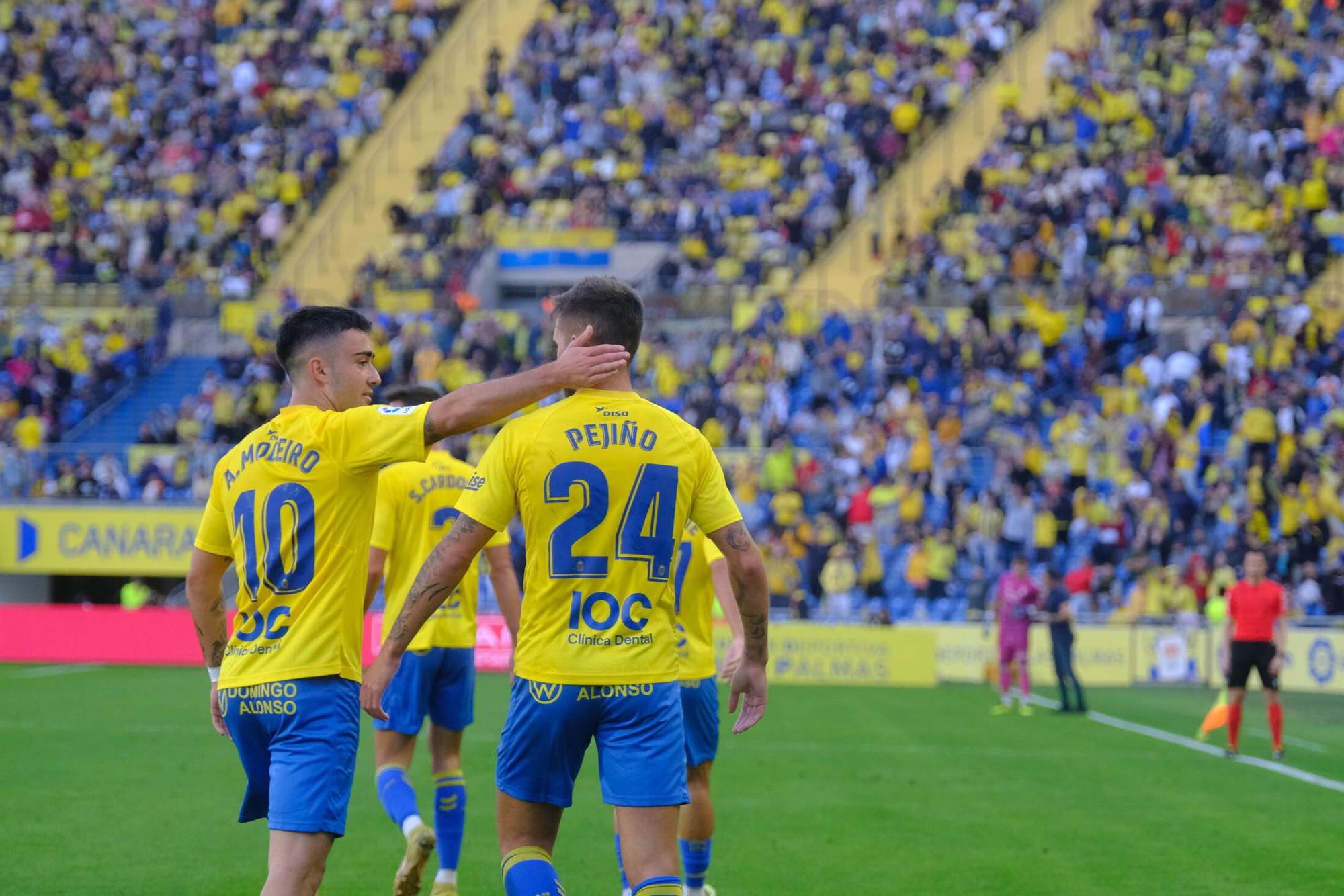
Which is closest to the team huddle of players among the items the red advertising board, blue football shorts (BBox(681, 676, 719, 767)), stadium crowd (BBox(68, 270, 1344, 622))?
blue football shorts (BBox(681, 676, 719, 767))

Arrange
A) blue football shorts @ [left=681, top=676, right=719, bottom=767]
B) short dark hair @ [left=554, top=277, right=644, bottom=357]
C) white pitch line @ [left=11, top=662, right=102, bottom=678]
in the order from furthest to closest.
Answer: white pitch line @ [left=11, top=662, right=102, bottom=678] → blue football shorts @ [left=681, top=676, right=719, bottom=767] → short dark hair @ [left=554, top=277, right=644, bottom=357]

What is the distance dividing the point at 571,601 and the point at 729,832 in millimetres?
5574

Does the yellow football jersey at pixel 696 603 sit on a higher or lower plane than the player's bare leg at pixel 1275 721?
higher

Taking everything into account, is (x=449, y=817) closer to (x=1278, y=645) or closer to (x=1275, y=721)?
(x=1278, y=645)

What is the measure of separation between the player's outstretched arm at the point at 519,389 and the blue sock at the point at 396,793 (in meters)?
3.22

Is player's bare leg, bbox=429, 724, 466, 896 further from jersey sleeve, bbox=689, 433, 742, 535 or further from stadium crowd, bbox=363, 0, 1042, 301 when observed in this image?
stadium crowd, bbox=363, 0, 1042, 301

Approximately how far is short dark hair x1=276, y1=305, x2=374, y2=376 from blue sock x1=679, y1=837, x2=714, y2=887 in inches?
129

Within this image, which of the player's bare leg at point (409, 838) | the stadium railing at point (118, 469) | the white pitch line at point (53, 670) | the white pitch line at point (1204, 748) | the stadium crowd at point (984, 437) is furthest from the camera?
the stadium railing at point (118, 469)

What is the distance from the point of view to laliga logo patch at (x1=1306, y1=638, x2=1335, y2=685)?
23516 millimetres

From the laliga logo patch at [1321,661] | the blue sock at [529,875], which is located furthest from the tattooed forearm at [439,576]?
the laliga logo patch at [1321,661]

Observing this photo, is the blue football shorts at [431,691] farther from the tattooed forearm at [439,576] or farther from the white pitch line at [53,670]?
the white pitch line at [53,670]

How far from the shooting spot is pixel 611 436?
203 inches

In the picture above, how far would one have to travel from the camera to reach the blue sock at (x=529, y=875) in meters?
5.04

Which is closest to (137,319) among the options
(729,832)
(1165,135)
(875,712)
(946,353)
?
(946,353)
